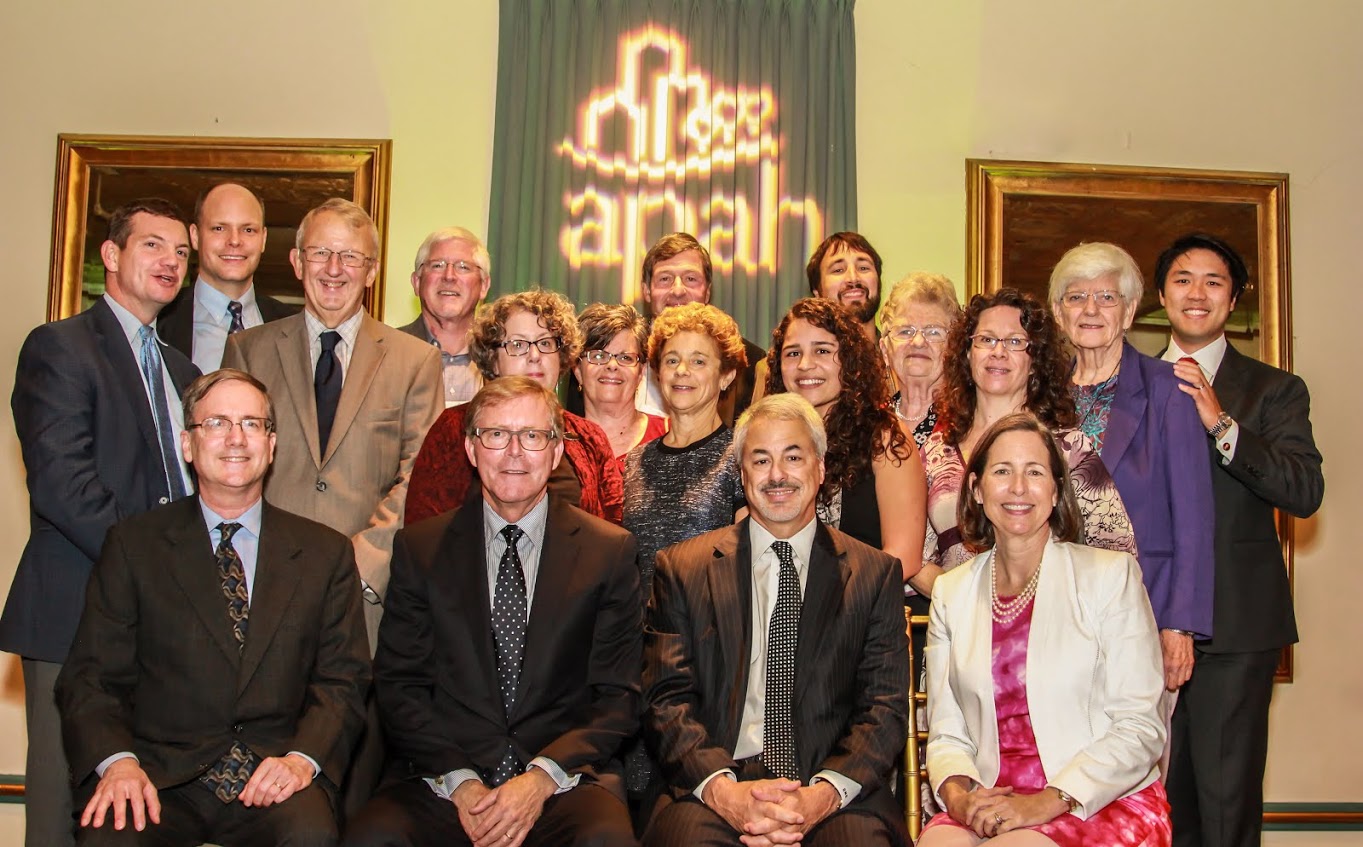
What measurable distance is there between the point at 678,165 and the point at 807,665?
10.6 ft

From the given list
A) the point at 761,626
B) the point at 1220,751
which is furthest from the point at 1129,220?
the point at 761,626

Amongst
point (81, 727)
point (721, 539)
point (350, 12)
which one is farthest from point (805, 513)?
point (350, 12)

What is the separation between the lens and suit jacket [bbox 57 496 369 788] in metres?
3.08

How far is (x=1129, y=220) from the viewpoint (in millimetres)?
5965

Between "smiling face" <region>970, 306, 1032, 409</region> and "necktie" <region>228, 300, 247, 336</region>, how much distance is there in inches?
101

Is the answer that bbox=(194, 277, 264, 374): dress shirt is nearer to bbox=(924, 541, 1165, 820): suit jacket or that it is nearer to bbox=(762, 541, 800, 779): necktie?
bbox=(762, 541, 800, 779): necktie

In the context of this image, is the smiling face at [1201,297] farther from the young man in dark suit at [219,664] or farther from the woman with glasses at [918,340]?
the young man in dark suit at [219,664]

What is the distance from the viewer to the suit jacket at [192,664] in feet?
10.1

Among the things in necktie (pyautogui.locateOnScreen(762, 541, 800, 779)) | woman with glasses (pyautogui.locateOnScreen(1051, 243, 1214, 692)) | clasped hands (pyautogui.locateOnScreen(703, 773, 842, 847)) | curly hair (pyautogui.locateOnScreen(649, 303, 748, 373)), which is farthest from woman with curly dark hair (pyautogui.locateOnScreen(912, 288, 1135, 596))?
clasped hands (pyautogui.locateOnScreen(703, 773, 842, 847))

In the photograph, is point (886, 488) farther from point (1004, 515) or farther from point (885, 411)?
point (1004, 515)

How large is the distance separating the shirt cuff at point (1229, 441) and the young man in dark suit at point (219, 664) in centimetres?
262

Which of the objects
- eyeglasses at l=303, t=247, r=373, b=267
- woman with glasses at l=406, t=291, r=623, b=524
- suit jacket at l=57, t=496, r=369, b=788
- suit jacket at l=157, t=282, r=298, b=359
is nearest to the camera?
suit jacket at l=57, t=496, r=369, b=788

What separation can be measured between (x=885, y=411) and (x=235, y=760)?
208 cm

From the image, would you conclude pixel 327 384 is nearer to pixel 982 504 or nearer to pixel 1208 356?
pixel 982 504
